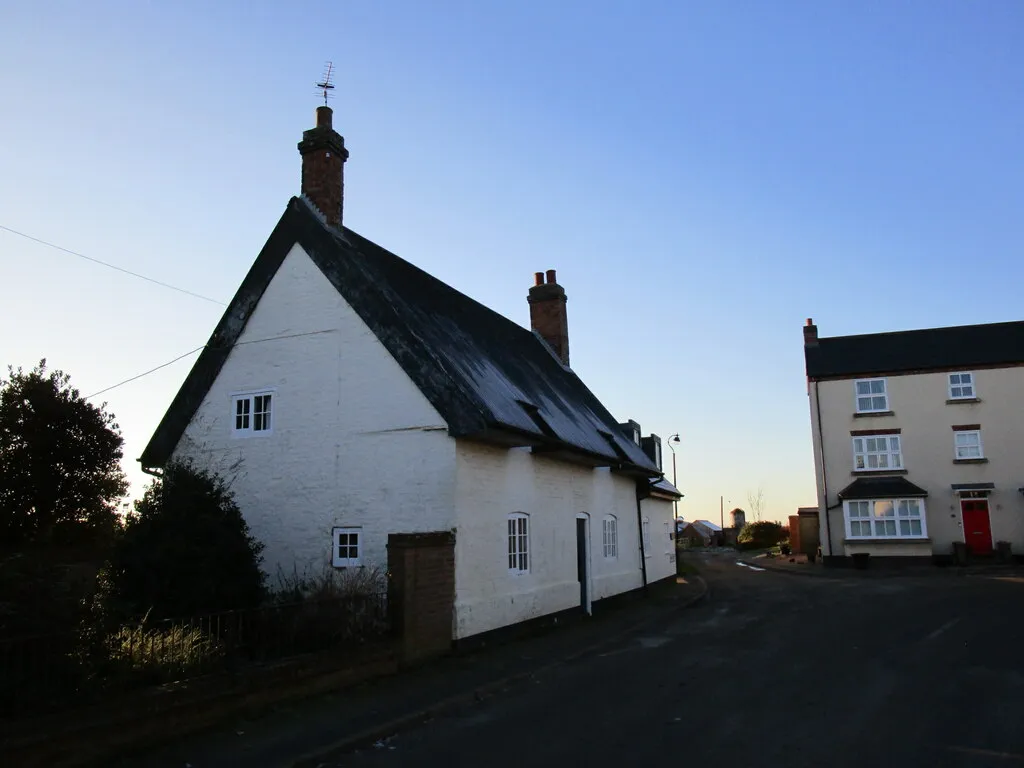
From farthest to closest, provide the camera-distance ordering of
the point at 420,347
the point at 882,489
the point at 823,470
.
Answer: the point at 823,470
the point at 882,489
the point at 420,347

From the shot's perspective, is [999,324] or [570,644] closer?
[570,644]

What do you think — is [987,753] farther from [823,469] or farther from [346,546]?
[823,469]

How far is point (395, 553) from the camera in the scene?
11141 mm

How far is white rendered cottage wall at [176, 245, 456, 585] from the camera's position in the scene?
13.0 m

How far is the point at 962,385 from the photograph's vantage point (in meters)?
33.7

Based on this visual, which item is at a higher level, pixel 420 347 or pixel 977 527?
pixel 420 347

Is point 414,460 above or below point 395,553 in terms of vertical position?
above

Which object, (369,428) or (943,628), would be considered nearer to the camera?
(369,428)

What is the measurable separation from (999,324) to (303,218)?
33.7 meters

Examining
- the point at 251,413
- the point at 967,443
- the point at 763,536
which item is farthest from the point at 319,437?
the point at 763,536

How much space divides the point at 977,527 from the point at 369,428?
2945 cm

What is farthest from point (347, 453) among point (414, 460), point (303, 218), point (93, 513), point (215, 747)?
point (93, 513)

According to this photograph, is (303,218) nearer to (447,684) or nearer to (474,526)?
(474,526)

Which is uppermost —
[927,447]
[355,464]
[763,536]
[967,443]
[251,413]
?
[967,443]
